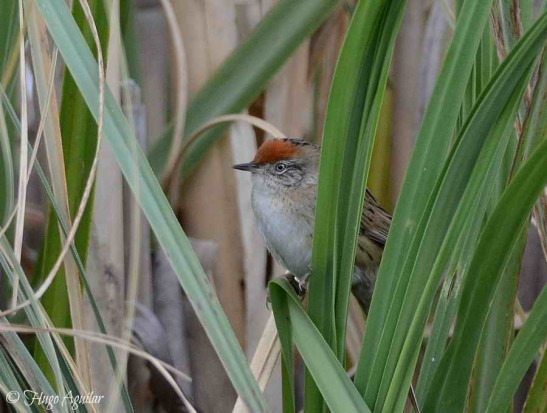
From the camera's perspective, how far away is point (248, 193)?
6.86ft

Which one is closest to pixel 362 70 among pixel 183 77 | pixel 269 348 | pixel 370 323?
pixel 370 323

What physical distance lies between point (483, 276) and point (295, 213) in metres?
0.99

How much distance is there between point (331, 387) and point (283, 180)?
108 centimetres

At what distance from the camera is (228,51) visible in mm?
1938

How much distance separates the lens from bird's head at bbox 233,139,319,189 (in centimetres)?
198

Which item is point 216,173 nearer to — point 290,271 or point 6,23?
point 290,271

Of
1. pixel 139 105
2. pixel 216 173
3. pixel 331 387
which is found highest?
pixel 139 105

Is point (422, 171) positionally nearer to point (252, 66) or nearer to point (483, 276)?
point (483, 276)

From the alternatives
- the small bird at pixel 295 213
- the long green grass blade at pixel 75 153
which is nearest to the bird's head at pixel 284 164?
the small bird at pixel 295 213

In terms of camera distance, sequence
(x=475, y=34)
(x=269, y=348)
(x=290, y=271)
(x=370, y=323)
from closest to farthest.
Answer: (x=475, y=34) → (x=370, y=323) → (x=269, y=348) → (x=290, y=271)

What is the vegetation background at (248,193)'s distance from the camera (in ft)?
3.21

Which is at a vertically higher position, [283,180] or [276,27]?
[276,27]

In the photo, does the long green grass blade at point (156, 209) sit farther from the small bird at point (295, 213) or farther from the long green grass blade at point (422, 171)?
the small bird at point (295, 213)

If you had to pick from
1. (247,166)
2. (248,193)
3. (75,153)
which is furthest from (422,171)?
(248,193)
